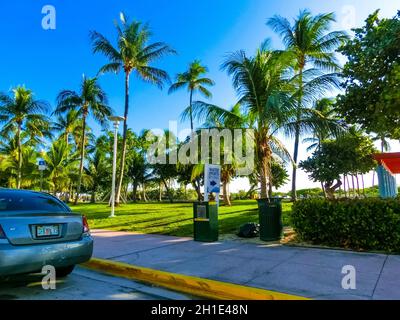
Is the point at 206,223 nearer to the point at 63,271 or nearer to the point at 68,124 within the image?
the point at 63,271

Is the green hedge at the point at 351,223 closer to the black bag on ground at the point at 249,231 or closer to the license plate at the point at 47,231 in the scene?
the black bag on ground at the point at 249,231

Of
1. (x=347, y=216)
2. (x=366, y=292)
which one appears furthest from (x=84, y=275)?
(x=347, y=216)

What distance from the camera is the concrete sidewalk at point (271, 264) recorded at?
207 inches

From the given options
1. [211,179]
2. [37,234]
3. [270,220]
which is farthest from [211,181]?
[37,234]

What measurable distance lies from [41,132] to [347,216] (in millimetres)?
35244

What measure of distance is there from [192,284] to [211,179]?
612 centimetres

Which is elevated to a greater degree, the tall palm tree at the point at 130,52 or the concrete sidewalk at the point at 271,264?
the tall palm tree at the point at 130,52

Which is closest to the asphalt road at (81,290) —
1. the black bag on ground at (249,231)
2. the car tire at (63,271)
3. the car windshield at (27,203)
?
the car tire at (63,271)

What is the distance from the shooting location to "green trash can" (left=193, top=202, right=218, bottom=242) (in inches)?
376

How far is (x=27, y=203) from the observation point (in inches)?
214

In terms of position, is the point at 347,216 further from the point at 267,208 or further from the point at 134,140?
the point at 134,140

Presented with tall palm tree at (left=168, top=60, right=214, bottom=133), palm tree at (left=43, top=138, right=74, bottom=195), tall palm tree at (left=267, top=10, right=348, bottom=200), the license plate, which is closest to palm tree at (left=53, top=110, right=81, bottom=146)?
palm tree at (left=43, top=138, right=74, bottom=195)

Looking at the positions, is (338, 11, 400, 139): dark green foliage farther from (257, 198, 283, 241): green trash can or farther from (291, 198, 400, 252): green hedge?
(257, 198, 283, 241): green trash can

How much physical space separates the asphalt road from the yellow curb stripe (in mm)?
248
